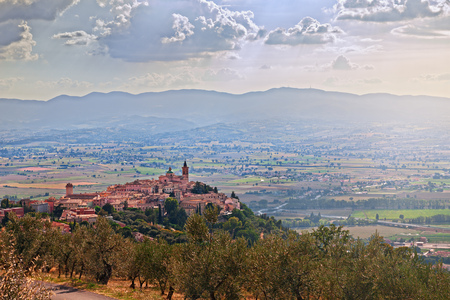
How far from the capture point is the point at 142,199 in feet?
272

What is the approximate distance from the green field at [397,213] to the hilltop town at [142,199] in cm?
4513

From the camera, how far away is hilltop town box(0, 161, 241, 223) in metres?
69.8

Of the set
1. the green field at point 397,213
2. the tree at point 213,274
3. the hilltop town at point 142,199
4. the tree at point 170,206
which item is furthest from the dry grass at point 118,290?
→ the green field at point 397,213

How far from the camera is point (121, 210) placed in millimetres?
75625

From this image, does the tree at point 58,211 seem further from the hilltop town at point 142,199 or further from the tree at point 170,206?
the tree at point 170,206

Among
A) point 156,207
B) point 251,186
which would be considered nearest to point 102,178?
point 251,186

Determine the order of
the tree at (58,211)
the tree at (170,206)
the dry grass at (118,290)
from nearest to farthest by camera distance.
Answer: the dry grass at (118,290), the tree at (58,211), the tree at (170,206)

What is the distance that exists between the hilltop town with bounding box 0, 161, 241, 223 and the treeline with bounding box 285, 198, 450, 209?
1932 inches

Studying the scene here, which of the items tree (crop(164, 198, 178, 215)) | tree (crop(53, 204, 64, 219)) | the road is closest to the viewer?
the road

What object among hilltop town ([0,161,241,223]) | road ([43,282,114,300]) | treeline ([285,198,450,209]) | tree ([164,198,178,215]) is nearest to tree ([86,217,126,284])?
road ([43,282,114,300])

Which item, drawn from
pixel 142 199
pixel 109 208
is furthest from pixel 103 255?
pixel 142 199

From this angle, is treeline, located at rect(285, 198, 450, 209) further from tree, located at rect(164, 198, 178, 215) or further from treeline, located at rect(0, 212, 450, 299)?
treeline, located at rect(0, 212, 450, 299)

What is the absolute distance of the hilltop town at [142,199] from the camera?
6981cm

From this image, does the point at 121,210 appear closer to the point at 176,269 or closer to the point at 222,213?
the point at 222,213
